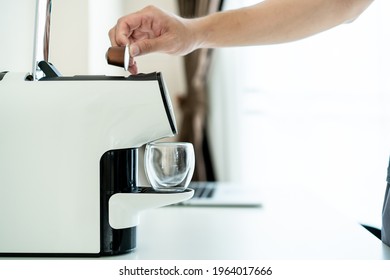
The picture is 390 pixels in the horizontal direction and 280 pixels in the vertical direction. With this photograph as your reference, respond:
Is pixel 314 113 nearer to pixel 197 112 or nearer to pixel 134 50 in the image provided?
pixel 197 112

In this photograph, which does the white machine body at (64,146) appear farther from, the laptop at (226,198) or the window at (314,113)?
the window at (314,113)

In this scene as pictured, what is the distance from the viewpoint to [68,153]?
0.82 meters

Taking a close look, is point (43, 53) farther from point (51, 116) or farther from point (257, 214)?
point (257, 214)

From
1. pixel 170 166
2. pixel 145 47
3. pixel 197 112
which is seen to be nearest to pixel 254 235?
pixel 170 166

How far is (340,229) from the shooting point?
117cm

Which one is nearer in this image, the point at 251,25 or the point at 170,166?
the point at 170,166

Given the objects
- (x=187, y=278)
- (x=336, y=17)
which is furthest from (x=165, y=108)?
(x=336, y=17)

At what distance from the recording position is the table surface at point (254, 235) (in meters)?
0.90

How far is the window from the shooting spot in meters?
3.14

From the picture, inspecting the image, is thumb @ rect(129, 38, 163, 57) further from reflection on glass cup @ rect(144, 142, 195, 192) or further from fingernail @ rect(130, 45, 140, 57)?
reflection on glass cup @ rect(144, 142, 195, 192)

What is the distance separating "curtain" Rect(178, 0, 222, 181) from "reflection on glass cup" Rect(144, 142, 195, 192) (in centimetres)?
272

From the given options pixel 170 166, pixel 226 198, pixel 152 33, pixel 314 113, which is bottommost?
pixel 226 198

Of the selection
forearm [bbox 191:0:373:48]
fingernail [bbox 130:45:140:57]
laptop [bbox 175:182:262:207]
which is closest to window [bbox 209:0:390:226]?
laptop [bbox 175:182:262:207]

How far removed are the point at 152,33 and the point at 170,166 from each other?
32 centimetres
